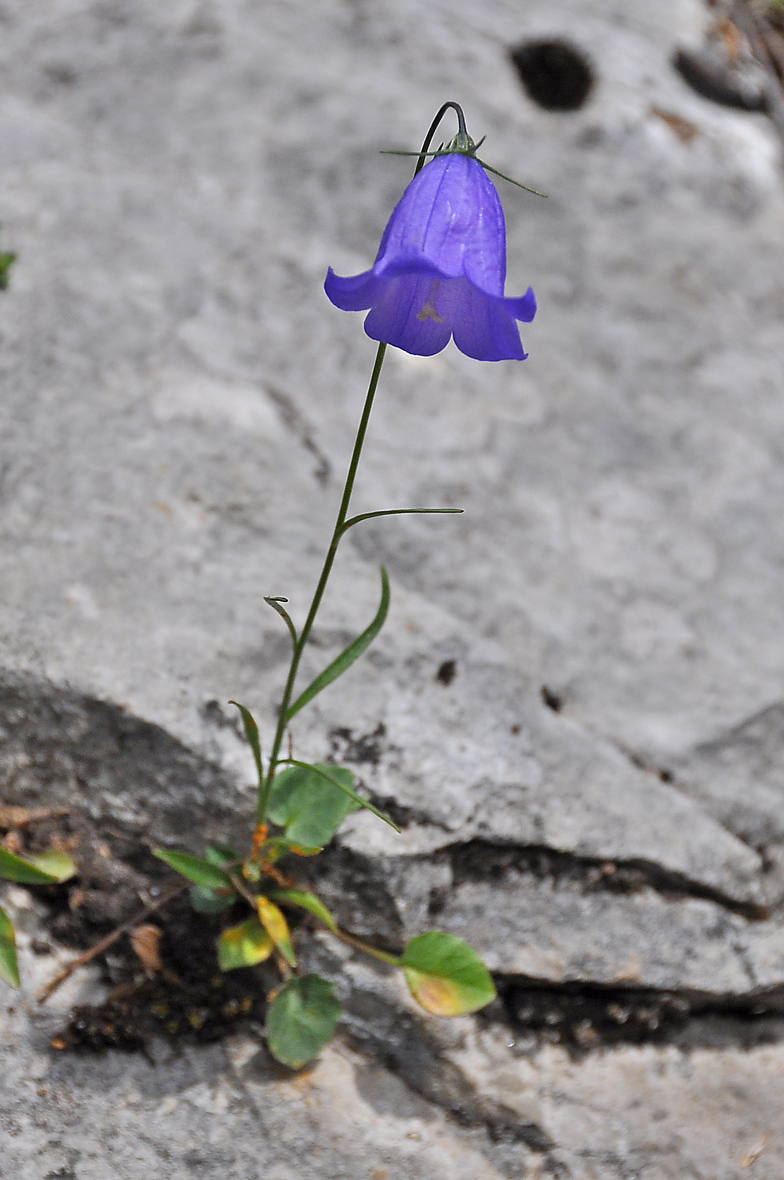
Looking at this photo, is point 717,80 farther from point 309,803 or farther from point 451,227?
point 309,803

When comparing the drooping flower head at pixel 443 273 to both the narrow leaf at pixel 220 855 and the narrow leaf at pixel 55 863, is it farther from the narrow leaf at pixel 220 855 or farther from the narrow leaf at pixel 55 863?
the narrow leaf at pixel 55 863

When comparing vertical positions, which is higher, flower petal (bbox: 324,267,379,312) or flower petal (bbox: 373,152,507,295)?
flower petal (bbox: 373,152,507,295)

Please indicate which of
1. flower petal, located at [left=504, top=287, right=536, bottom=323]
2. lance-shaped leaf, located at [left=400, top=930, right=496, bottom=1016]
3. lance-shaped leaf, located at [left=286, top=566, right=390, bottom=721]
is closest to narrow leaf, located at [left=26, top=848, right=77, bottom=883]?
lance-shaped leaf, located at [left=286, top=566, right=390, bottom=721]

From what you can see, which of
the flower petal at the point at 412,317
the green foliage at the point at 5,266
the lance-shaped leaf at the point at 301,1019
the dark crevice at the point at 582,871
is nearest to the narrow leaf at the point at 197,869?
the lance-shaped leaf at the point at 301,1019

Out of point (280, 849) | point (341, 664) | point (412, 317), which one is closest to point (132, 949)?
point (280, 849)

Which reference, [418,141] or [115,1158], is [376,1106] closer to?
[115,1158]

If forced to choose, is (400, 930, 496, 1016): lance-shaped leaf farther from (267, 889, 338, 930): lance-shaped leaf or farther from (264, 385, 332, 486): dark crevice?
(264, 385, 332, 486): dark crevice
